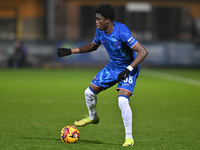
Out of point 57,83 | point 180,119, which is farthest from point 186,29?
point 180,119

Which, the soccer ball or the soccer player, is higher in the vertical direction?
the soccer player

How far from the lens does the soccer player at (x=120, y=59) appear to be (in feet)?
22.4

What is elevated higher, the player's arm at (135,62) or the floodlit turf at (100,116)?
the player's arm at (135,62)

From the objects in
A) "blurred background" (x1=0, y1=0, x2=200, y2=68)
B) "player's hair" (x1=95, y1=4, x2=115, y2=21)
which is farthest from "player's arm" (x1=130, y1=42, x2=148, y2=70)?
"blurred background" (x1=0, y1=0, x2=200, y2=68)

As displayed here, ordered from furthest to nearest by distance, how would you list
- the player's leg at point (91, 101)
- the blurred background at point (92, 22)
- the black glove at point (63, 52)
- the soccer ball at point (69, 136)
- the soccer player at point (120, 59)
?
the blurred background at point (92, 22) → the black glove at point (63, 52) → the player's leg at point (91, 101) → the soccer ball at point (69, 136) → the soccer player at point (120, 59)

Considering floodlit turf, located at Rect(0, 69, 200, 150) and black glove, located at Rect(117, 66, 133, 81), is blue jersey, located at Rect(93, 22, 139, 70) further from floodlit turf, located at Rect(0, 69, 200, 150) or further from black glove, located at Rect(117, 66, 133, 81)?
floodlit turf, located at Rect(0, 69, 200, 150)

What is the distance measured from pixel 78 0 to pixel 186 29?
275 inches

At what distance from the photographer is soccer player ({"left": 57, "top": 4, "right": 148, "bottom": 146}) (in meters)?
6.84

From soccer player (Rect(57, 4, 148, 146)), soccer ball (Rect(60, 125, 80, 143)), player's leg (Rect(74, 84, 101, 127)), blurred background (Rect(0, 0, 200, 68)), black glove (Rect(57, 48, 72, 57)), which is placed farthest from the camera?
blurred background (Rect(0, 0, 200, 68))

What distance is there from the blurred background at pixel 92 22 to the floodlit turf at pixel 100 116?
9917 millimetres

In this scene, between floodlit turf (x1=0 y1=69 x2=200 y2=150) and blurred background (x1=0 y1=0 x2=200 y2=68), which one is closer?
floodlit turf (x1=0 y1=69 x2=200 y2=150)

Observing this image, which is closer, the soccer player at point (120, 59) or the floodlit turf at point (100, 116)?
the soccer player at point (120, 59)

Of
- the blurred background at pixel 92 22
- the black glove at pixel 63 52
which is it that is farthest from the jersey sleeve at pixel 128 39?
the blurred background at pixel 92 22

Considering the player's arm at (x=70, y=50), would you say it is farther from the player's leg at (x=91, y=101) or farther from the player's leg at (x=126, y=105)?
the player's leg at (x=126, y=105)
